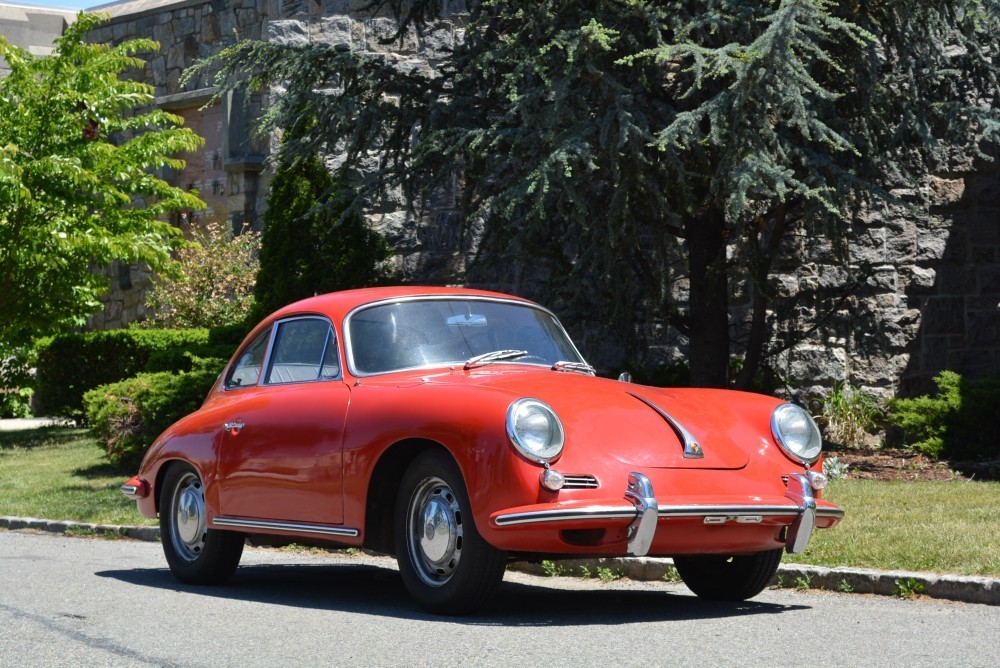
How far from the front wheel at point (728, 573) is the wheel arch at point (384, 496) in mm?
1697

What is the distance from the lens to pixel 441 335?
25.3ft

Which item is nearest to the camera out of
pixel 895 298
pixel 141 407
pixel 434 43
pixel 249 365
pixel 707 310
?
pixel 249 365

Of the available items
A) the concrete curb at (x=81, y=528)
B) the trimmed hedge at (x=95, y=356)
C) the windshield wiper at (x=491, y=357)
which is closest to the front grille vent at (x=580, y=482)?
the windshield wiper at (x=491, y=357)

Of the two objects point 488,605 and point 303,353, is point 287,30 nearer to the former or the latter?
point 303,353

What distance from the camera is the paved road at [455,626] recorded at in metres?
5.79

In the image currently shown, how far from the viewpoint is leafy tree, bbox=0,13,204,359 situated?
61.2 feet

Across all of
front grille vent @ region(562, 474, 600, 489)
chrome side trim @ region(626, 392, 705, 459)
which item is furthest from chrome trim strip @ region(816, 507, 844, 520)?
front grille vent @ region(562, 474, 600, 489)

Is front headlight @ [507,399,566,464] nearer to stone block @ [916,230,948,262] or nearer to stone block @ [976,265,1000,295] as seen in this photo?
stone block @ [916,230,948,262]

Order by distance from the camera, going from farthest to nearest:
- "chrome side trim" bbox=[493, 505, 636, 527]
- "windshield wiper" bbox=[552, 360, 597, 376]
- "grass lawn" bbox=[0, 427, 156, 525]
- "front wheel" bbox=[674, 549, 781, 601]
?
"grass lawn" bbox=[0, 427, 156, 525], "windshield wiper" bbox=[552, 360, 597, 376], "front wheel" bbox=[674, 549, 781, 601], "chrome side trim" bbox=[493, 505, 636, 527]

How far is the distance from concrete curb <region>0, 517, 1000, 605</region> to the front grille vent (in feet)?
6.81

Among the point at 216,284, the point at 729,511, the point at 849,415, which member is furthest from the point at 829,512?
the point at 216,284

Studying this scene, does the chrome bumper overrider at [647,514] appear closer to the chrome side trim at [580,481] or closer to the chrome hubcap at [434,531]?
the chrome side trim at [580,481]

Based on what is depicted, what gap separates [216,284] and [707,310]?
10369mm

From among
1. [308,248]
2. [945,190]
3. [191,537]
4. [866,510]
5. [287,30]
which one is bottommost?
[866,510]
